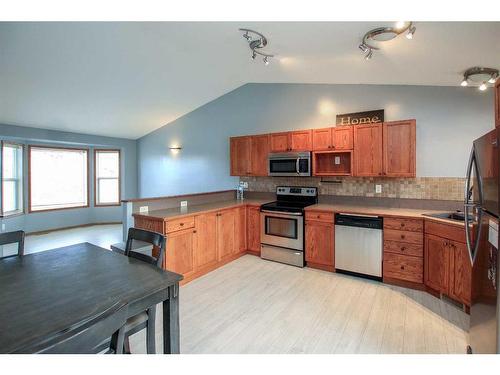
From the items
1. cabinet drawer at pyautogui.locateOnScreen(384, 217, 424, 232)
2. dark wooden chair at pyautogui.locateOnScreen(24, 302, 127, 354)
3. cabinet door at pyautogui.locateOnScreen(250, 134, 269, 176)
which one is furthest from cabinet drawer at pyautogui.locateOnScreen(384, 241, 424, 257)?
dark wooden chair at pyautogui.locateOnScreen(24, 302, 127, 354)

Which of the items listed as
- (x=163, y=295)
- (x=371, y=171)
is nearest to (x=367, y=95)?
(x=371, y=171)

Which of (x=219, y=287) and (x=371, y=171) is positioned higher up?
(x=371, y=171)

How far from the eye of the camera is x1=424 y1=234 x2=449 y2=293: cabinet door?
2744 mm

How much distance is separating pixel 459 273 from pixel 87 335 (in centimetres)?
316

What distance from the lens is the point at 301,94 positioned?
176 inches

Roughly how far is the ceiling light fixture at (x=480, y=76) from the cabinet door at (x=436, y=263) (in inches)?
67.9

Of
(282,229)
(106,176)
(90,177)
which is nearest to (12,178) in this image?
(90,177)

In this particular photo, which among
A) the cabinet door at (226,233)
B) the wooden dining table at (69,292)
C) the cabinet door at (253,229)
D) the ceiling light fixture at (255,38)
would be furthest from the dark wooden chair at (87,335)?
the cabinet door at (253,229)

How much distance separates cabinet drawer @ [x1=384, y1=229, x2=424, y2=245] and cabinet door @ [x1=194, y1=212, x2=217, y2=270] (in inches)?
89.4

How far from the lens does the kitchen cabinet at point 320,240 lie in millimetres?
3613

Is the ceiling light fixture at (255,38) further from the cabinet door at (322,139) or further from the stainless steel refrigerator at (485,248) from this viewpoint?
the stainless steel refrigerator at (485,248)

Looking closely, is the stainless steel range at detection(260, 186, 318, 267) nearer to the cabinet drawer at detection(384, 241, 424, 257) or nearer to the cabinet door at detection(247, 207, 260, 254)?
the cabinet door at detection(247, 207, 260, 254)

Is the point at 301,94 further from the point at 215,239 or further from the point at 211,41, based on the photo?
the point at 215,239

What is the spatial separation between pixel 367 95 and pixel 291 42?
1.75 metres
